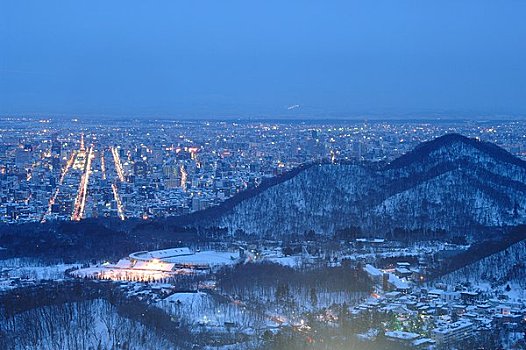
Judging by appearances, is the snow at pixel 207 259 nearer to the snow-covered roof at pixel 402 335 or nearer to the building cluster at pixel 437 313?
the building cluster at pixel 437 313

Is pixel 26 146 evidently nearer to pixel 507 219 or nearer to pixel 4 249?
pixel 4 249

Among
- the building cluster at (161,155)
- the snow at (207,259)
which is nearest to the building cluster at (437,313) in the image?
the snow at (207,259)

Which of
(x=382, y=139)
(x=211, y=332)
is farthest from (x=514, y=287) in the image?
(x=382, y=139)

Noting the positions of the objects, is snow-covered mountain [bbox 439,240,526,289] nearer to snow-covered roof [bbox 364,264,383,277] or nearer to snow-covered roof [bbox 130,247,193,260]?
snow-covered roof [bbox 364,264,383,277]

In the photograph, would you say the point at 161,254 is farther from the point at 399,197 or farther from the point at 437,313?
the point at 399,197

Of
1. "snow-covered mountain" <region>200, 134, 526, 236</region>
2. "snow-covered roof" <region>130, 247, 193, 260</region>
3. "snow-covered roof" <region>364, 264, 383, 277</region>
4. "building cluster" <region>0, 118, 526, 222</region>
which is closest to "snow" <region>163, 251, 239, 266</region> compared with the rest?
"snow-covered roof" <region>130, 247, 193, 260</region>

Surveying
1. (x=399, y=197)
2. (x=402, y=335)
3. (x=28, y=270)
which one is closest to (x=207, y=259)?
(x=28, y=270)
